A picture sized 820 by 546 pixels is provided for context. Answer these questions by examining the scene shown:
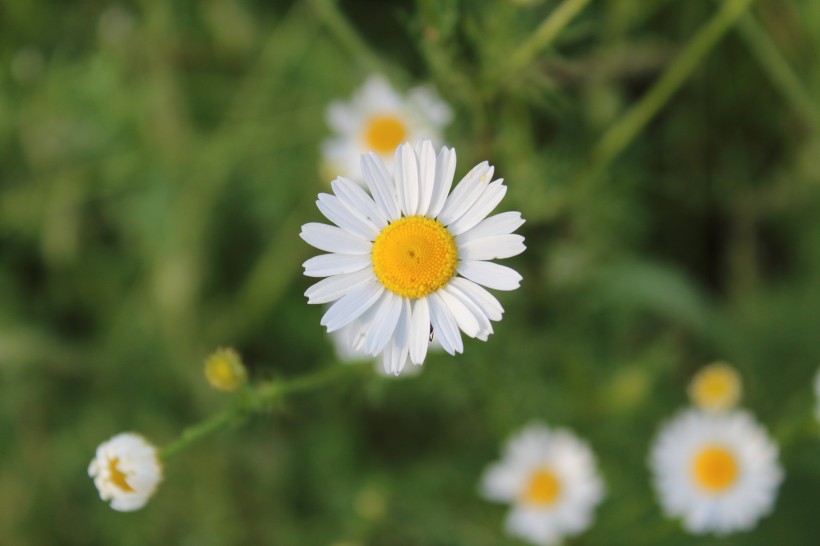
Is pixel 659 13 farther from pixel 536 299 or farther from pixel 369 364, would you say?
pixel 369 364

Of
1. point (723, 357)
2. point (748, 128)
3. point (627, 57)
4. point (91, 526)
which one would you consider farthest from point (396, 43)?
point (91, 526)

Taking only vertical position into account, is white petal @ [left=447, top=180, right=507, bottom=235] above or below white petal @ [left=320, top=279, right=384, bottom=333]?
above

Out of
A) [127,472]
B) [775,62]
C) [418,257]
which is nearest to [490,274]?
[418,257]

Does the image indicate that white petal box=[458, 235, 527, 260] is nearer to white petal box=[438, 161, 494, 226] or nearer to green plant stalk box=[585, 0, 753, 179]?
white petal box=[438, 161, 494, 226]

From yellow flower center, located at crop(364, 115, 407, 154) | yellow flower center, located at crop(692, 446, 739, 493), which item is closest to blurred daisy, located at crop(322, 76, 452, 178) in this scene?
yellow flower center, located at crop(364, 115, 407, 154)

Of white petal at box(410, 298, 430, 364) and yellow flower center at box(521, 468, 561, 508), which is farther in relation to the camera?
yellow flower center at box(521, 468, 561, 508)

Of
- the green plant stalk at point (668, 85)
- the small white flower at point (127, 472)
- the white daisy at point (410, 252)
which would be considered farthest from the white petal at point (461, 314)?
the green plant stalk at point (668, 85)

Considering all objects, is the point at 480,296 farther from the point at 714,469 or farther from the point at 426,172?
the point at 714,469

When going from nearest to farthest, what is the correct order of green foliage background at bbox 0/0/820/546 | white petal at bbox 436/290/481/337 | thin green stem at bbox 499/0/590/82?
white petal at bbox 436/290/481/337 < thin green stem at bbox 499/0/590/82 < green foliage background at bbox 0/0/820/546
